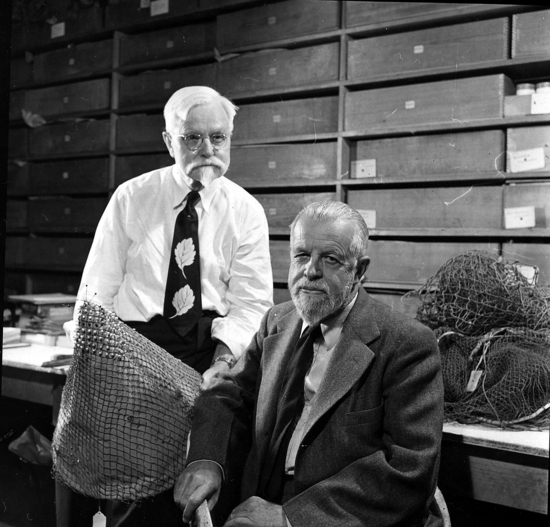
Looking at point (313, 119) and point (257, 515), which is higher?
point (313, 119)

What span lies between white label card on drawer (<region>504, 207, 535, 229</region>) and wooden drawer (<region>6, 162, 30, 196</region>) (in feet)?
6.50

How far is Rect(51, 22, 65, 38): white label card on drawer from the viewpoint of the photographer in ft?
6.57

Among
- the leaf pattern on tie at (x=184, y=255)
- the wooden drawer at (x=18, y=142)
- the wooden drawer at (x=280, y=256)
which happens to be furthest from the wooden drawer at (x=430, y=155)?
the wooden drawer at (x=18, y=142)

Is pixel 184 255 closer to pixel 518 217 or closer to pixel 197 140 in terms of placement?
pixel 197 140

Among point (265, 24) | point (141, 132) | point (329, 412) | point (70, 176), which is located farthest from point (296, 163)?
point (329, 412)

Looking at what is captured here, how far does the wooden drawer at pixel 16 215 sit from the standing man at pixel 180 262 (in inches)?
10.4

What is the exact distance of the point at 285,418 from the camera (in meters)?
1.52

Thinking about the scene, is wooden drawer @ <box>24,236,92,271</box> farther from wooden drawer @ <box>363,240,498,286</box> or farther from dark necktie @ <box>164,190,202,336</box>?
wooden drawer @ <box>363,240,498,286</box>

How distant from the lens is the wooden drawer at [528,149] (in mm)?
2549

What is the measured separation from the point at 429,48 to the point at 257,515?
2.13 m

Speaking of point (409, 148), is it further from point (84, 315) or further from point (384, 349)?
point (84, 315)

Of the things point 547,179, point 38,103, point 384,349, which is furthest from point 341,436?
point 547,179

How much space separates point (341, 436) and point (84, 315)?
0.73 meters

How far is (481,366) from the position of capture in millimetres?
1813
